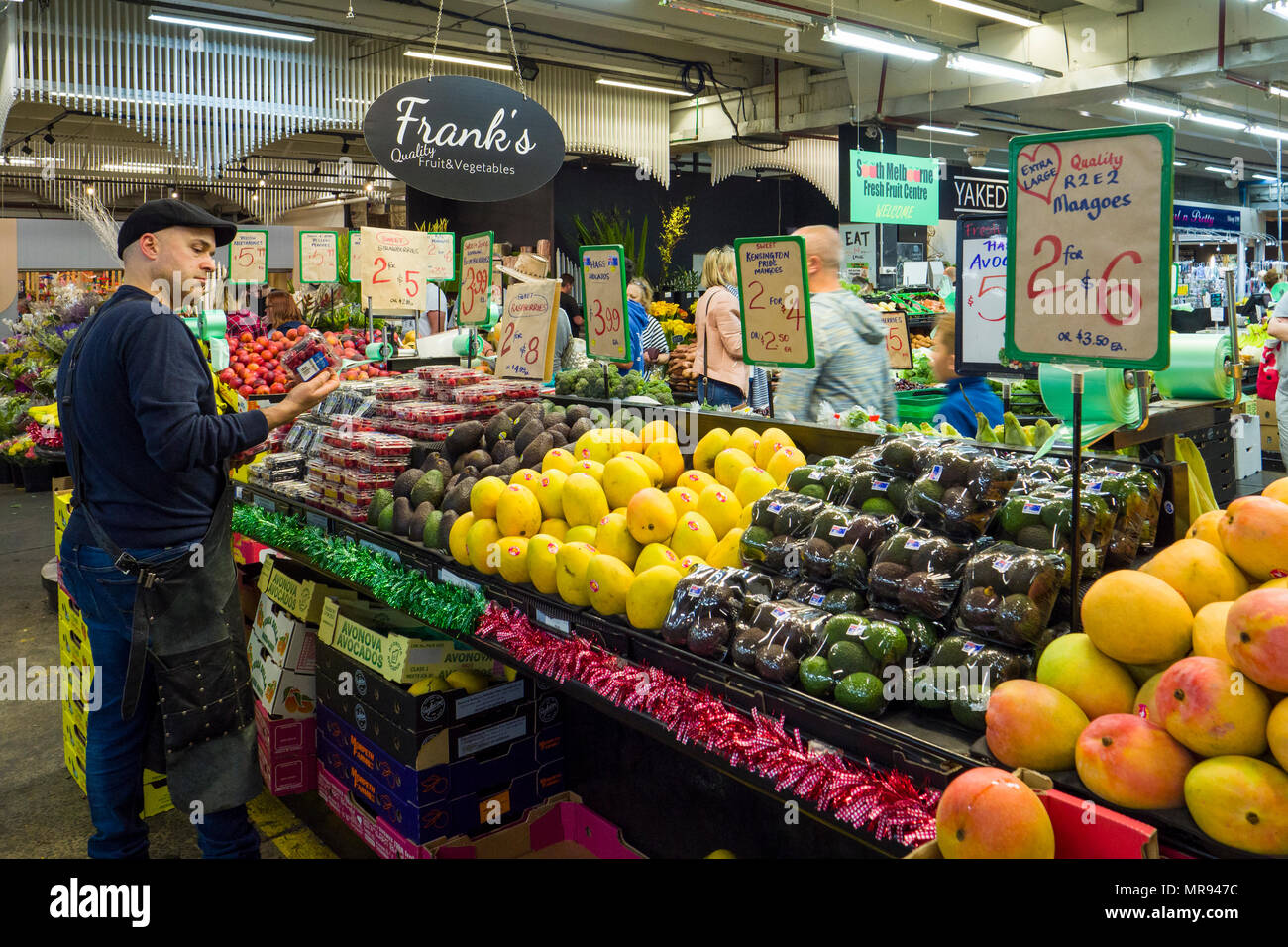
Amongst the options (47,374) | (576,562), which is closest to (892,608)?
(576,562)

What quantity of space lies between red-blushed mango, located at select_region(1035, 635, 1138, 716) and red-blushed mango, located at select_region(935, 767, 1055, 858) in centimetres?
16

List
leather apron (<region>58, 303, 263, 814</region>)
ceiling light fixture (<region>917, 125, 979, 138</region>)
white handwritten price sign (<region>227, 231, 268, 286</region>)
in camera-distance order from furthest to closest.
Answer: ceiling light fixture (<region>917, 125, 979, 138</region>)
white handwritten price sign (<region>227, 231, 268, 286</region>)
leather apron (<region>58, 303, 263, 814</region>)

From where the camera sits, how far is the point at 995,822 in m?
1.18

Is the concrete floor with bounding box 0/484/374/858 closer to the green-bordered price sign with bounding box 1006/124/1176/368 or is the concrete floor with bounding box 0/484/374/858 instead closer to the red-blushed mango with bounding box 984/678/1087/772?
the red-blushed mango with bounding box 984/678/1087/772

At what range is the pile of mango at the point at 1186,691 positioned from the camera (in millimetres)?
1136

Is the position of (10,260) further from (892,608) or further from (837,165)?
(837,165)

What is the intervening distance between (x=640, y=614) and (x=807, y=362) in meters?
1.37

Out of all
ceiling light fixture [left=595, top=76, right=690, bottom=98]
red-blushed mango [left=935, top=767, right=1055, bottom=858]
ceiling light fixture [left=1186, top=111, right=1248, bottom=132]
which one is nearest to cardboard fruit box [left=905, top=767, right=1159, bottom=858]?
red-blushed mango [left=935, top=767, right=1055, bottom=858]

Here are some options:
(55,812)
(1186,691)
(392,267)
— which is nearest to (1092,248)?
(1186,691)

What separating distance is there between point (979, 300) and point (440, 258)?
145 inches

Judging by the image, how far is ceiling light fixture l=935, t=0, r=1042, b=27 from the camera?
8.63 metres

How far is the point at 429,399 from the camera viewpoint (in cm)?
367

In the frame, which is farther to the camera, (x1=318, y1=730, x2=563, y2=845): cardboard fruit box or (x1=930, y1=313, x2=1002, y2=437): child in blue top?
(x1=930, y1=313, x2=1002, y2=437): child in blue top

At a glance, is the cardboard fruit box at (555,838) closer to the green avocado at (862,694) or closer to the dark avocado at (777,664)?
the dark avocado at (777,664)
